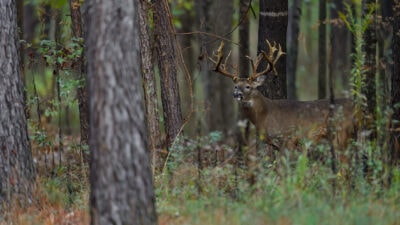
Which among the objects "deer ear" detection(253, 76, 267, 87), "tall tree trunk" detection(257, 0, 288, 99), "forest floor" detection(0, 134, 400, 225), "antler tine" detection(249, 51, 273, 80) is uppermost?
"tall tree trunk" detection(257, 0, 288, 99)

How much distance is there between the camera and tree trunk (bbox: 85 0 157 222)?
792 centimetres

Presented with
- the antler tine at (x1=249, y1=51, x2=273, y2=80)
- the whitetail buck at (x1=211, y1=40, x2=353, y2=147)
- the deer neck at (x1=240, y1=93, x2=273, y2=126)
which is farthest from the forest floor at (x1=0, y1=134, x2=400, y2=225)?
the deer neck at (x1=240, y1=93, x2=273, y2=126)

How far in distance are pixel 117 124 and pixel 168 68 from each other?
5758mm

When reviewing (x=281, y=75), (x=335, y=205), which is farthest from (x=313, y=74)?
(x=335, y=205)

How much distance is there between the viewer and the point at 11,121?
1023cm

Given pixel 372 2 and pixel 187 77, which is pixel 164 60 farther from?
pixel 372 2

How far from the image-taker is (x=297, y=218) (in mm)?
7961

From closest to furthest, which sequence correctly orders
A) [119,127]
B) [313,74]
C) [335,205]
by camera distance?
[119,127] → [335,205] → [313,74]

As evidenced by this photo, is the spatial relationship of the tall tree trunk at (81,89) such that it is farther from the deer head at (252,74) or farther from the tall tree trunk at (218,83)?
the tall tree trunk at (218,83)

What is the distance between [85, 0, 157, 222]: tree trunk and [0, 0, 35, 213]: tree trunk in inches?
95.9

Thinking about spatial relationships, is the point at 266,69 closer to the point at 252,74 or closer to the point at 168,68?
the point at 252,74

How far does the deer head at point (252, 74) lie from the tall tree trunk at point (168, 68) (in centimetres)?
87

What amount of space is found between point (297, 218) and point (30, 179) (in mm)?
3941

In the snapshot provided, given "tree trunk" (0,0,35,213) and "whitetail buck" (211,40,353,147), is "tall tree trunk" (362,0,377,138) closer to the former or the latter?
"whitetail buck" (211,40,353,147)
